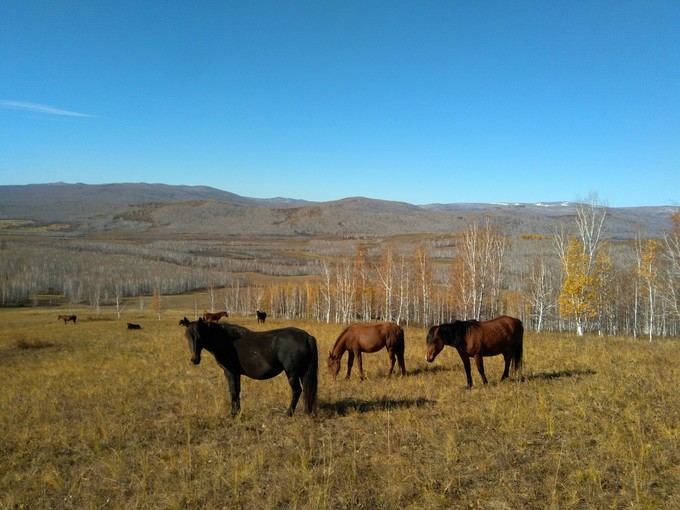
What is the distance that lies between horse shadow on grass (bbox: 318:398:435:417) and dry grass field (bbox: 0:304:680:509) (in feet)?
0.16

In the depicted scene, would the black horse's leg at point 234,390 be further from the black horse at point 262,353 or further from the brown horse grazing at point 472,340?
the brown horse grazing at point 472,340

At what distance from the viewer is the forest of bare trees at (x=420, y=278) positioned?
32312 millimetres

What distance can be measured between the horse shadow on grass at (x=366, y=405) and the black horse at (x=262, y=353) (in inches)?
29.6

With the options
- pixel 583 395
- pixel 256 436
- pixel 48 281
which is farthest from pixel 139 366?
pixel 48 281

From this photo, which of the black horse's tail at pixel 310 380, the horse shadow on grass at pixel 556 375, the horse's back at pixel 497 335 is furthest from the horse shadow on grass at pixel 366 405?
the horse shadow on grass at pixel 556 375

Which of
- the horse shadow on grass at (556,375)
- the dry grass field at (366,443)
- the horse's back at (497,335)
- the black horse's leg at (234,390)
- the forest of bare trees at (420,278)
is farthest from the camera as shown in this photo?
the forest of bare trees at (420,278)

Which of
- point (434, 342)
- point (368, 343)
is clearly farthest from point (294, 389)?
point (368, 343)

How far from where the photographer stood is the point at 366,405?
9.55m

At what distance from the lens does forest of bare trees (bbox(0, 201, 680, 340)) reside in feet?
106

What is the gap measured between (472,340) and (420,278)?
41.5 meters

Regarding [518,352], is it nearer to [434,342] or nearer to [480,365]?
[480,365]

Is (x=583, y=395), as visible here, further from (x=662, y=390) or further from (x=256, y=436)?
(x=256, y=436)

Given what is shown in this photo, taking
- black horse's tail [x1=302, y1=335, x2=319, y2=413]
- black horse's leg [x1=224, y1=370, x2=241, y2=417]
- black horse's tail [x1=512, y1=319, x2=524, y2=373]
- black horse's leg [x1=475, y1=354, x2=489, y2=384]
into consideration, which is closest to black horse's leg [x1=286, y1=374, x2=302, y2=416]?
black horse's tail [x1=302, y1=335, x2=319, y2=413]

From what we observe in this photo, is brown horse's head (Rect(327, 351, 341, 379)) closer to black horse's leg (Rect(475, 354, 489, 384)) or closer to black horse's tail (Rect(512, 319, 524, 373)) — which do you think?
black horse's leg (Rect(475, 354, 489, 384))
